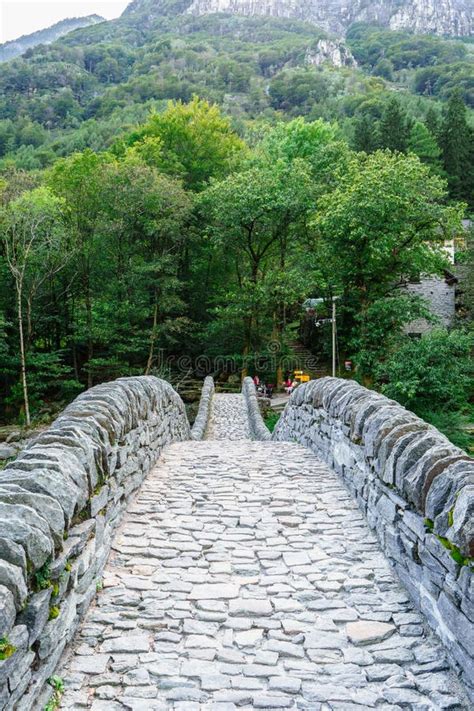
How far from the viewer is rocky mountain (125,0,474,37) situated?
175625 mm

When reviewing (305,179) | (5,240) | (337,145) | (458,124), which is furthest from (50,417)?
(458,124)

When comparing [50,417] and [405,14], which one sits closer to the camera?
[50,417]

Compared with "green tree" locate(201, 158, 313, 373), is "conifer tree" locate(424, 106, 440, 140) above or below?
above

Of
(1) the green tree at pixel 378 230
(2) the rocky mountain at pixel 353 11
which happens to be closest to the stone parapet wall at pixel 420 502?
(1) the green tree at pixel 378 230

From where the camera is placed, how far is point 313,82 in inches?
3949

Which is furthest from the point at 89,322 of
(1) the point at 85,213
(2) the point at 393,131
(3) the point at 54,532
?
(2) the point at 393,131

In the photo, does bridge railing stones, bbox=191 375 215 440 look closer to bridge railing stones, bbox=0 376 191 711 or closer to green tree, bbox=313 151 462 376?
green tree, bbox=313 151 462 376

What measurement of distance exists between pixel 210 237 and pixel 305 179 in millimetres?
5950

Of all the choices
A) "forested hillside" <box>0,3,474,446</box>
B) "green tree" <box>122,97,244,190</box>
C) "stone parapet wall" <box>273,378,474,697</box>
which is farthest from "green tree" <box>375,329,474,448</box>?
"green tree" <box>122,97,244,190</box>

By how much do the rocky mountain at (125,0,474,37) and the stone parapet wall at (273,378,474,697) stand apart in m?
206

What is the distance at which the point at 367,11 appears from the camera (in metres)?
184

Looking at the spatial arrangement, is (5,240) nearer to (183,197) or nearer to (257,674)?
(183,197)

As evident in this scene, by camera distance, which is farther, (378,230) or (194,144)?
(194,144)

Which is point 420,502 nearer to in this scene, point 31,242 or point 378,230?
point 378,230
